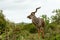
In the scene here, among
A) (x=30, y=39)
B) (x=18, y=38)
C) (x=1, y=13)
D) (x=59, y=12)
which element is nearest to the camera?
(x=18, y=38)

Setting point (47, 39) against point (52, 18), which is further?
point (52, 18)

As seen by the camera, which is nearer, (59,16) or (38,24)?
(38,24)

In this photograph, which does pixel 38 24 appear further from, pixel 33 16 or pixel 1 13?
pixel 1 13

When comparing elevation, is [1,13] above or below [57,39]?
above

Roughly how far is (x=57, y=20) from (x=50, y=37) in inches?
359

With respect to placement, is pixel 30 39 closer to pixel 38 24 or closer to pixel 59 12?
pixel 38 24

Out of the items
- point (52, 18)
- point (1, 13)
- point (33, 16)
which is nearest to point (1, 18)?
point (1, 13)

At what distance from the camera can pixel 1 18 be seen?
24.7 metres

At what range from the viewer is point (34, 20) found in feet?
30.3

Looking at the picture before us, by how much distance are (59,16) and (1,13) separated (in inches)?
245

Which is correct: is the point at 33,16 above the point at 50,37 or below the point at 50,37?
above

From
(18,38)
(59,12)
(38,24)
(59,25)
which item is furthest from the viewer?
(59,25)

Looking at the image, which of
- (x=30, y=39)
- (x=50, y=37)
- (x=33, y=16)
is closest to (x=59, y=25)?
(x=50, y=37)

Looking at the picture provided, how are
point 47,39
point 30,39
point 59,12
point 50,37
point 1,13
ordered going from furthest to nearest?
point 59,12
point 1,13
point 50,37
point 47,39
point 30,39
